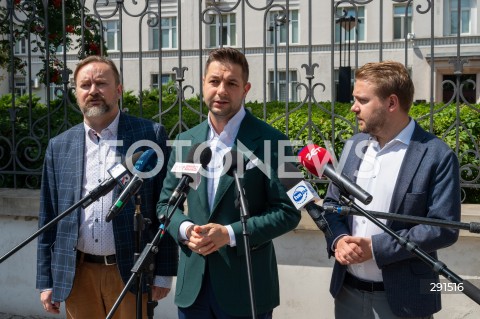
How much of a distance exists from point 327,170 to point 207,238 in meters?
0.72

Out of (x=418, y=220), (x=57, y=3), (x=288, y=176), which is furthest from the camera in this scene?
(x=57, y=3)

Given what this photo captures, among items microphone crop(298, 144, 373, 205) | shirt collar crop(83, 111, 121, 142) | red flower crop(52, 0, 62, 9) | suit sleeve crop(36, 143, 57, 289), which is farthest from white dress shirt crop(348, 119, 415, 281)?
red flower crop(52, 0, 62, 9)

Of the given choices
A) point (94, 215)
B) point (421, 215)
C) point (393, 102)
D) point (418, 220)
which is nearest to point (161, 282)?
point (94, 215)

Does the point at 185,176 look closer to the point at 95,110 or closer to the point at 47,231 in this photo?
the point at 95,110

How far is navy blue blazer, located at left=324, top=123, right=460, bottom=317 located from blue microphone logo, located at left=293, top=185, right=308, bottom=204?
2.07 ft

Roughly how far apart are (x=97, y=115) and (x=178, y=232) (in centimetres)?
92

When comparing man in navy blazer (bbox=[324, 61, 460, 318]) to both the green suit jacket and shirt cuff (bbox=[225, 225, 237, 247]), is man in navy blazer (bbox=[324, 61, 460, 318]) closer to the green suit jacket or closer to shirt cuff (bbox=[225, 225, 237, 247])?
the green suit jacket

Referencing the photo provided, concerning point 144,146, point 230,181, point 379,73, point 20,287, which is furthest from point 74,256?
point 20,287

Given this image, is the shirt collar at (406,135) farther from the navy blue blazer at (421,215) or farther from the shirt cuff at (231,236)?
the shirt cuff at (231,236)

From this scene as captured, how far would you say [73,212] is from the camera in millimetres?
3795

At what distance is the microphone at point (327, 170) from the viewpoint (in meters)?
2.51

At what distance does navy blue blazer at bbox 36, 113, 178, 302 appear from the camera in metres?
3.79

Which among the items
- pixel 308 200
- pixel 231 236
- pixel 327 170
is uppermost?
pixel 327 170

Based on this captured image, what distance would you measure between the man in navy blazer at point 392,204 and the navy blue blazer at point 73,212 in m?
1.07
